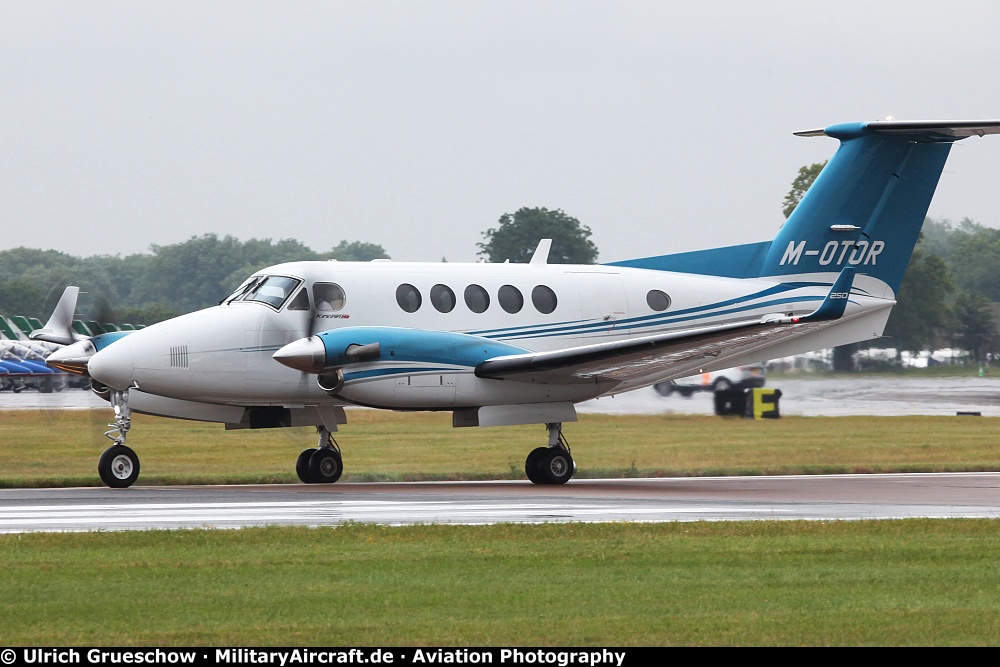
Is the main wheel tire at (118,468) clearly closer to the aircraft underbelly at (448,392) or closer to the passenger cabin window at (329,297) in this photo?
the aircraft underbelly at (448,392)

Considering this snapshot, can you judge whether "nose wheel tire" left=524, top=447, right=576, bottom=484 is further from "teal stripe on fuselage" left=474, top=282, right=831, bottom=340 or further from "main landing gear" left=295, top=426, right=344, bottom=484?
"main landing gear" left=295, top=426, right=344, bottom=484

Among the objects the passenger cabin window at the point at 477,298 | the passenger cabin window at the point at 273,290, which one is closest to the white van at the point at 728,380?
the passenger cabin window at the point at 477,298

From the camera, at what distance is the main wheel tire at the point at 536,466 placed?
2077cm

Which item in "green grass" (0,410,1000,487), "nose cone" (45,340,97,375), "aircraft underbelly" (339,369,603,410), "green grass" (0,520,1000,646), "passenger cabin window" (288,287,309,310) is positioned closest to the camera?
"green grass" (0,520,1000,646)

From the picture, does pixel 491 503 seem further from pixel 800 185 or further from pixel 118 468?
pixel 800 185

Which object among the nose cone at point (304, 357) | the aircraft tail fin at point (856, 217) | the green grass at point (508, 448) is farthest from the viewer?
the green grass at point (508, 448)

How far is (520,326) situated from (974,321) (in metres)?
34.8

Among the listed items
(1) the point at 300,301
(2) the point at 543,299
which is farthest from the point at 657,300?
(1) the point at 300,301

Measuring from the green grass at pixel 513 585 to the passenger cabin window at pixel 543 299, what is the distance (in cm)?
799

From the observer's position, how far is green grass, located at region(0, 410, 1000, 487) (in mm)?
23984

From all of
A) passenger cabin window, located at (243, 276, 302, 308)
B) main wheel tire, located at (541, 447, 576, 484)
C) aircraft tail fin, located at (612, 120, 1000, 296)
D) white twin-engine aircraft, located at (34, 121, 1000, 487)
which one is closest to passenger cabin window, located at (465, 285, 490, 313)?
white twin-engine aircraft, located at (34, 121, 1000, 487)

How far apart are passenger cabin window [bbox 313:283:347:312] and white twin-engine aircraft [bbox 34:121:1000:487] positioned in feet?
0.07

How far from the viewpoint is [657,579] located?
10328 millimetres
